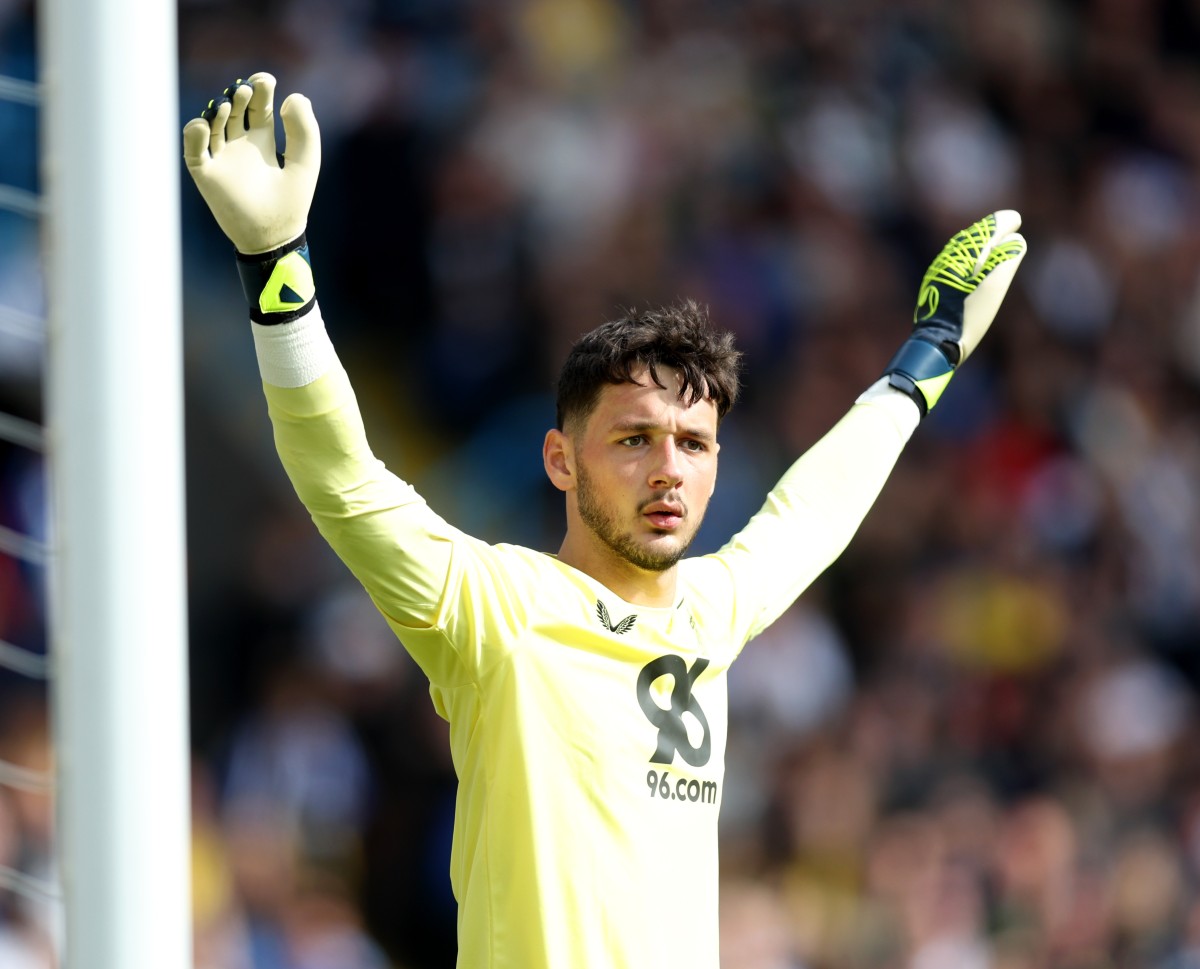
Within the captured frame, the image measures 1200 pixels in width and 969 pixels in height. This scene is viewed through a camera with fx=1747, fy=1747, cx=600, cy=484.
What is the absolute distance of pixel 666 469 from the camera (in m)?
3.24

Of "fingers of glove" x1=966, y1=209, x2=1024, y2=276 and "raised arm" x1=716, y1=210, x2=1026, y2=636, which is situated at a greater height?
"fingers of glove" x1=966, y1=209, x2=1024, y2=276

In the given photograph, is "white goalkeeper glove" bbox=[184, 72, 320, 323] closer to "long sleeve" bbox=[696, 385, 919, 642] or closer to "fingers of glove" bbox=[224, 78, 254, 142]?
"fingers of glove" bbox=[224, 78, 254, 142]

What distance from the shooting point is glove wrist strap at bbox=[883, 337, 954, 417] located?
4.19m

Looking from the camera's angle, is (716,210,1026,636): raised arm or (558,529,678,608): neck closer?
(558,529,678,608): neck

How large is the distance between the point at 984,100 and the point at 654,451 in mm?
6215

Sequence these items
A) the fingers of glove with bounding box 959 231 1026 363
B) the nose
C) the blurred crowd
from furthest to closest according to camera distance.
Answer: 1. the blurred crowd
2. the fingers of glove with bounding box 959 231 1026 363
3. the nose

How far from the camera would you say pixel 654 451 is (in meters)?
3.28

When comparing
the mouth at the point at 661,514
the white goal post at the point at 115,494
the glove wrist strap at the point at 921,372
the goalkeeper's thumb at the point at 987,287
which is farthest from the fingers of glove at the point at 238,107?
the goalkeeper's thumb at the point at 987,287

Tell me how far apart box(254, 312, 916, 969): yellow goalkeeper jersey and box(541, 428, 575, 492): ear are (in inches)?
7.1

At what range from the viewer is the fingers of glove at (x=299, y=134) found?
8.80 feet

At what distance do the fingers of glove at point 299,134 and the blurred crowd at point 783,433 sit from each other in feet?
10.3

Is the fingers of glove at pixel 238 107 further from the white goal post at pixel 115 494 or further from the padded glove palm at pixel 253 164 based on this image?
the white goal post at pixel 115 494

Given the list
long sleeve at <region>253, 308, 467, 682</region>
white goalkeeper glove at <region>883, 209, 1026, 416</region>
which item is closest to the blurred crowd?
white goalkeeper glove at <region>883, 209, 1026, 416</region>

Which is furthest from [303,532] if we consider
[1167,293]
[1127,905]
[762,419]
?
[1167,293]
